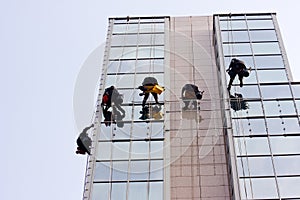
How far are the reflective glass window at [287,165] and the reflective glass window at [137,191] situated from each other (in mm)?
3877

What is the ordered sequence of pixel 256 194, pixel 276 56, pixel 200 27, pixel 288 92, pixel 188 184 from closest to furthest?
1. pixel 256 194
2. pixel 188 184
3. pixel 288 92
4. pixel 276 56
5. pixel 200 27

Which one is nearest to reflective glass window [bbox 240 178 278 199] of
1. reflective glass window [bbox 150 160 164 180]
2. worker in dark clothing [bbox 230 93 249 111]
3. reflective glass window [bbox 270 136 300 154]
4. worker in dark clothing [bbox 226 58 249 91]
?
reflective glass window [bbox 270 136 300 154]

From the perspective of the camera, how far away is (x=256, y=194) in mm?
13820

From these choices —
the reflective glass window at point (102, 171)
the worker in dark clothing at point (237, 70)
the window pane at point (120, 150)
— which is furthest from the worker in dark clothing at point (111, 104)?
the worker in dark clothing at point (237, 70)

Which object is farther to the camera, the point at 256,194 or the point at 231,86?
the point at 231,86

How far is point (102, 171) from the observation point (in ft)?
49.2

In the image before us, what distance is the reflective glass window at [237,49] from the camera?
18.9 meters

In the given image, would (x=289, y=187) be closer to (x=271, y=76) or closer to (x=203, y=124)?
(x=203, y=124)

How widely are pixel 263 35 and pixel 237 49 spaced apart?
1554mm

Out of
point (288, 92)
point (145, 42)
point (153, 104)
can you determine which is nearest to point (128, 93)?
point (153, 104)

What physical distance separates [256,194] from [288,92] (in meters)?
4.52

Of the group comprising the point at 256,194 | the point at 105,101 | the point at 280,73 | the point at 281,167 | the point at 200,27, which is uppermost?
the point at 200,27

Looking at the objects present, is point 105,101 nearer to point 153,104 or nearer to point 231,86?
point 153,104

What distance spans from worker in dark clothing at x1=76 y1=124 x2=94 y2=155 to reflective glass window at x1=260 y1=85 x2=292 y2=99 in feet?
19.6
